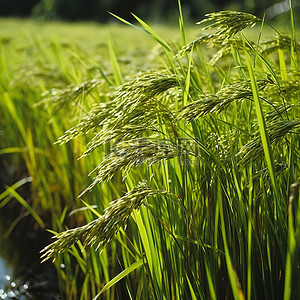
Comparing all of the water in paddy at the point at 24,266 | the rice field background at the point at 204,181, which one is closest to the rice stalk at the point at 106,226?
the rice field background at the point at 204,181

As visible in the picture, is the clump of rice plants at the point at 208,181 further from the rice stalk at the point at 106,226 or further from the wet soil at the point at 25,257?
the wet soil at the point at 25,257

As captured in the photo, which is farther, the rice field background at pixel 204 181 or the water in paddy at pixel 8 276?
the water in paddy at pixel 8 276

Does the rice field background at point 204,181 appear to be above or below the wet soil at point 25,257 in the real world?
above

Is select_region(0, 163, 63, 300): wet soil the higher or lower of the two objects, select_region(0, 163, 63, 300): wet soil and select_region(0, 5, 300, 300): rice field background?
the lower

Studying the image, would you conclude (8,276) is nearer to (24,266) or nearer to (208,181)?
(24,266)

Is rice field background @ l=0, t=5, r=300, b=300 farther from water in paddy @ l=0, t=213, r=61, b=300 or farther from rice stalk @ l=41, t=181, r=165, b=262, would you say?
water in paddy @ l=0, t=213, r=61, b=300

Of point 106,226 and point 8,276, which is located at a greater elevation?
point 106,226

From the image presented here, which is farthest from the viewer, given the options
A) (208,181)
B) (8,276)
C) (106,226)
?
(8,276)

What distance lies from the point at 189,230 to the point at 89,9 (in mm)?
18106

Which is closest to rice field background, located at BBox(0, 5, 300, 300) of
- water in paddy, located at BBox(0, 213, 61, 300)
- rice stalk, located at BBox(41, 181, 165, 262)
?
rice stalk, located at BBox(41, 181, 165, 262)

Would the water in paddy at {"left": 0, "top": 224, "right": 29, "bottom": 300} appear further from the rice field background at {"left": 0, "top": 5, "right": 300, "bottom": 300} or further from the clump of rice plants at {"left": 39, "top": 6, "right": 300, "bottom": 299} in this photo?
the clump of rice plants at {"left": 39, "top": 6, "right": 300, "bottom": 299}

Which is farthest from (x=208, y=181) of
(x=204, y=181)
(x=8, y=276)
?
(x=8, y=276)

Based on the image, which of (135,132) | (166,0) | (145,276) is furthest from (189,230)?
(166,0)

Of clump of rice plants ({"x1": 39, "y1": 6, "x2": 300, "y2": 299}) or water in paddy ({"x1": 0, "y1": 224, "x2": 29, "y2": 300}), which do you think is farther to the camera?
water in paddy ({"x1": 0, "y1": 224, "x2": 29, "y2": 300})
